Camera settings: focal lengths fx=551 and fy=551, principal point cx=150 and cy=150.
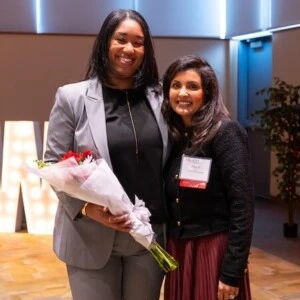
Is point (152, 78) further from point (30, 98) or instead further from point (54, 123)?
point (30, 98)

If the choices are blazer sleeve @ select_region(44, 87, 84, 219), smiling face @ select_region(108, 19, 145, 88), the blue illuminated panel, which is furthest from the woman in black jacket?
the blue illuminated panel

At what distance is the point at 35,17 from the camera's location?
6859 millimetres

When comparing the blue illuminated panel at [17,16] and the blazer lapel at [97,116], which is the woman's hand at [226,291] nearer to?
the blazer lapel at [97,116]

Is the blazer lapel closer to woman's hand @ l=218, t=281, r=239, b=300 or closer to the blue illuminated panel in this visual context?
woman's hand @ l=218, t=281, r=239, b=300

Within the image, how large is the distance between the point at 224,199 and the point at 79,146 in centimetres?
49

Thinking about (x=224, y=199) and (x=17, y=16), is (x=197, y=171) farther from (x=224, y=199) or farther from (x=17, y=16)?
(x=17, y=16)

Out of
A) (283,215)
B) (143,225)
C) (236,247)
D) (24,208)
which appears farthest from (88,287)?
(283,215)

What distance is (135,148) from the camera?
1.74 m

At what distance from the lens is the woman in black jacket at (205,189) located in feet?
5.60

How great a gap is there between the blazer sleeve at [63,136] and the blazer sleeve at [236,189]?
46 centimetres

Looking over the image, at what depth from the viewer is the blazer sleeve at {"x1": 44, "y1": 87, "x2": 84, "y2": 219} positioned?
1.74m

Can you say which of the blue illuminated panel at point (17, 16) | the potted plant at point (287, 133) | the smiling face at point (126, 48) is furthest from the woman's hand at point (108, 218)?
the blue illuminated panel at point (17, 16)

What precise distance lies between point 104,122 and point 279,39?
523cm

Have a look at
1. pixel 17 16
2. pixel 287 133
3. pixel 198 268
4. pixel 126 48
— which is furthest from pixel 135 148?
pixel 17 16
